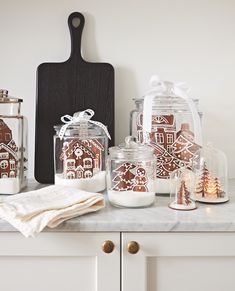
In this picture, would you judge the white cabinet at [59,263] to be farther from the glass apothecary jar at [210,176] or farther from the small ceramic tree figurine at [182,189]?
the glass apothecary jar at [210,176]

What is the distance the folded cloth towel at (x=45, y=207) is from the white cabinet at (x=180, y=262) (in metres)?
0.13

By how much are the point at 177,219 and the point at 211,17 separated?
83cm

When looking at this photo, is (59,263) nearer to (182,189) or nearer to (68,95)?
(182,189)

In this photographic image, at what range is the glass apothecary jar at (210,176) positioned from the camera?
3.64 feet

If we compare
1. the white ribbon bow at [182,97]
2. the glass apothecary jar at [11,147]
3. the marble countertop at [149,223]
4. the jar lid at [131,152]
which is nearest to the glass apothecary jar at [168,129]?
the white ribbon bow at [182,97]

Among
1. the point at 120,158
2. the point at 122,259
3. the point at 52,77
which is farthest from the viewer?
the point at 52,77

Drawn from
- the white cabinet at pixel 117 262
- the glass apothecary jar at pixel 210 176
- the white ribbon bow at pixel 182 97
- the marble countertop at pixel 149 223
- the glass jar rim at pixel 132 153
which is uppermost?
the white ribbon bow at pixel 182 97

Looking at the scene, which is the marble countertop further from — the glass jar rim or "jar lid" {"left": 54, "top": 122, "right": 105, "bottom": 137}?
"jar lid" {"left": 54, "top": 122, "right": 105, "bottom": 137}

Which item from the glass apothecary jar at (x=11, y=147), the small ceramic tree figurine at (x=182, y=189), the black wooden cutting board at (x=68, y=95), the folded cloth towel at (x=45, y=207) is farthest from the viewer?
the black wooden cutting board at (x=68, y=95)

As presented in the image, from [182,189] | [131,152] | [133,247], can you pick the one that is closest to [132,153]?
[131,152]

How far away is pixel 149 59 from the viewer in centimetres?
142

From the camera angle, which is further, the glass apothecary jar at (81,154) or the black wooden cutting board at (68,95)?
the black wooden cutting board at (68,95)

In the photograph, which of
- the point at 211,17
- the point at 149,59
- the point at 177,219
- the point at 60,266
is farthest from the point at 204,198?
the point at 211,17

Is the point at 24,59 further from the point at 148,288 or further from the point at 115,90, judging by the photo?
the point at 148,288
